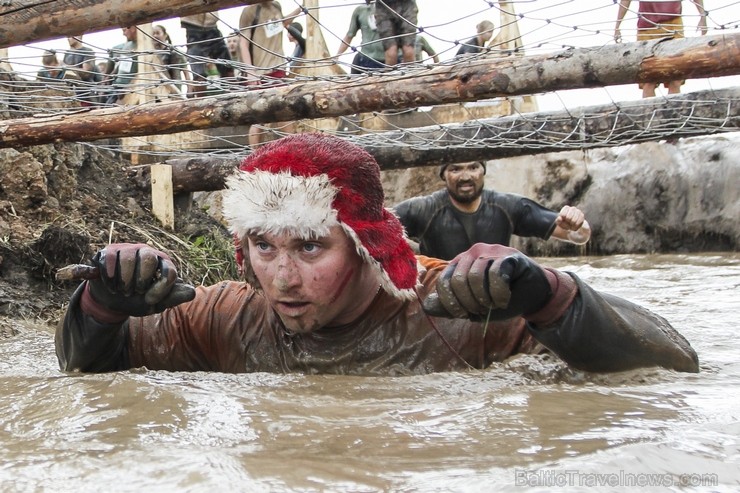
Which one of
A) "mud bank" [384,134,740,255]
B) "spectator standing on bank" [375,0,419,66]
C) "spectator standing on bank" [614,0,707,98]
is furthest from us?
"mud bank" [384,134,740,255]

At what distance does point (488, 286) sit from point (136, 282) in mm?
1287

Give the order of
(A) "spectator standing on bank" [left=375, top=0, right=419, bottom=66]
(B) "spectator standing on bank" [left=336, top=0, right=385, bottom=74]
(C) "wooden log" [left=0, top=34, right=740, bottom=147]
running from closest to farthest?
(C) "wooden log" [left=0, top=34, right=740, bottom=147] → (A) "spectator standing on bank" [left=375, top=0, right=419, bottom=66] → (B) "spectator standing on bank" [left=336, top=0, right=385, bottom=74]

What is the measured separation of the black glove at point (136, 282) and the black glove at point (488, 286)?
0.98 meters

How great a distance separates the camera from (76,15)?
3.77 m

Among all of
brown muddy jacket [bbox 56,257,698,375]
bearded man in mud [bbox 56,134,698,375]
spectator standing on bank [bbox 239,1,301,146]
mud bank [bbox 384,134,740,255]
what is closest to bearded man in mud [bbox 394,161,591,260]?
spectator standing on bank [bbox 239,1,301,146]

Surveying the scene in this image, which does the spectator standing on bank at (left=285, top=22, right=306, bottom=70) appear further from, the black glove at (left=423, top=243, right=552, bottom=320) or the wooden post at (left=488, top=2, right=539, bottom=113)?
the black glove at (left=423, top=243, right=552, bottom=320)

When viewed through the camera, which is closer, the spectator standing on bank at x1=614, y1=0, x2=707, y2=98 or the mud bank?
the spectator standing on bank at x1=614, y1=0, x2=707, y2=98

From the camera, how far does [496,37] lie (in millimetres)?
10672

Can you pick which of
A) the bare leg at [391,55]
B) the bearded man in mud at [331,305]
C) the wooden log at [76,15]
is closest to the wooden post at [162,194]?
the bare leg at [391,55]

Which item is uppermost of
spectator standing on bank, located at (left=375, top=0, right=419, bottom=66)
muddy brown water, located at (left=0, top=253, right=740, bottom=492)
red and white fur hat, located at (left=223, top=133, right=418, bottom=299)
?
spectator standing on bank, located at (left=375, top=0, right=419, bottom=66)

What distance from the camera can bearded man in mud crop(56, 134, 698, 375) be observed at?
121 inches

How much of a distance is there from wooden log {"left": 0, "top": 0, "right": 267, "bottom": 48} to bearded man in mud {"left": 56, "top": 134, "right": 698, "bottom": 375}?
725 mm

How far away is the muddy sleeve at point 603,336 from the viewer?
10.1ft

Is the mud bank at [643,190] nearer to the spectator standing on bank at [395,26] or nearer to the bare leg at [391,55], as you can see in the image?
the spectator standing on bank at [395,26]
